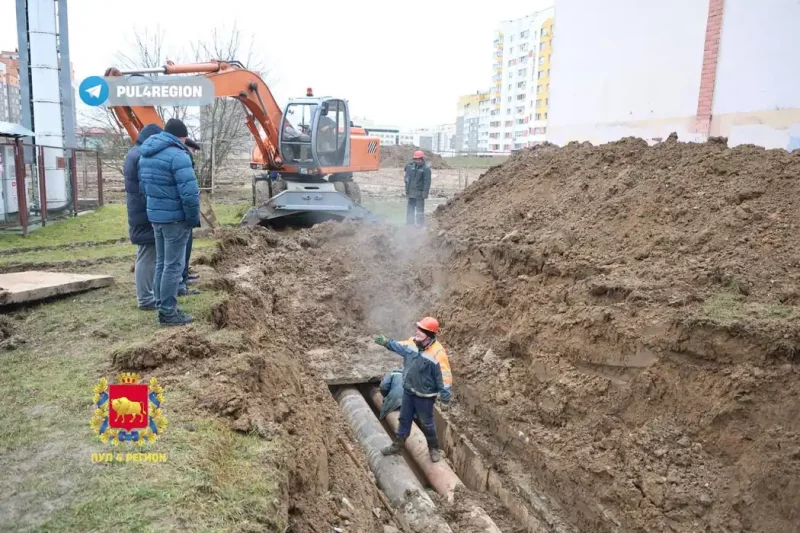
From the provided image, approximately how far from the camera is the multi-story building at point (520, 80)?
61.1m

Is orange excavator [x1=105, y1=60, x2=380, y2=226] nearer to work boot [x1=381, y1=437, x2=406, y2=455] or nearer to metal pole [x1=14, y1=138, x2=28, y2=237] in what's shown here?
metal pole [x1=14, y1=138, x2=28, y2=237]

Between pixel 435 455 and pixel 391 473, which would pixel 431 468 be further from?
pixel 391 473

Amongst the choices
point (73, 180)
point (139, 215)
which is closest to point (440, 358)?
point (139, 215)

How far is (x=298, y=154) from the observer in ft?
40.0

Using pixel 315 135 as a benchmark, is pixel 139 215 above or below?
below

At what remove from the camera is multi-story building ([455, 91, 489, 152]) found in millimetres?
76713

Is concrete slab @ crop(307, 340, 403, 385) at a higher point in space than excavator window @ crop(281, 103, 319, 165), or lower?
lower

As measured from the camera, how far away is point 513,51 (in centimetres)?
6938

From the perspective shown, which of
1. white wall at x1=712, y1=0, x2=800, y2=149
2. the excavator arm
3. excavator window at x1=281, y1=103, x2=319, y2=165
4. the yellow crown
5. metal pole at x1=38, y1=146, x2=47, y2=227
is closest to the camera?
the yellow crown

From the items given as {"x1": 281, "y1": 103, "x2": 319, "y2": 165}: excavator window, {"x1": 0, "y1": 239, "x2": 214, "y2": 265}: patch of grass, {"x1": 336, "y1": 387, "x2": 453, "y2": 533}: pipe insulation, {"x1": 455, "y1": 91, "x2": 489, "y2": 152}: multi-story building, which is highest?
{"x1": 455, "y1": 91, "x2": 489, "y2": 152}: multi-story building

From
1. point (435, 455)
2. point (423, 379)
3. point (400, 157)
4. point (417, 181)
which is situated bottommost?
point (435, 455)

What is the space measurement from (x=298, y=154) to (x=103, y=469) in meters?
9.96

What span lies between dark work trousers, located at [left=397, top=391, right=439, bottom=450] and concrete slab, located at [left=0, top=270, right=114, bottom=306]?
159 inches

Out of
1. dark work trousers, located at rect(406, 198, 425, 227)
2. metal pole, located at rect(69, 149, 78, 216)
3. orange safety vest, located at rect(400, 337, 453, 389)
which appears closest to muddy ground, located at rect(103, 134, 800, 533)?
orange safety vest, located at rect(400, 337, 453, 389)
